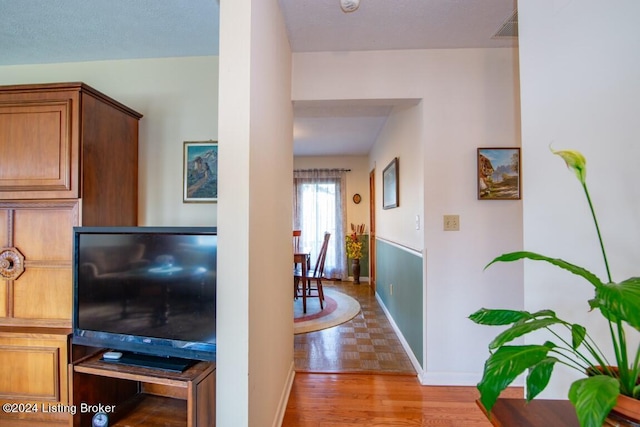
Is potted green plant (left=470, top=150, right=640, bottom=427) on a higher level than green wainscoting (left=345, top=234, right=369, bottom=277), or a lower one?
higher

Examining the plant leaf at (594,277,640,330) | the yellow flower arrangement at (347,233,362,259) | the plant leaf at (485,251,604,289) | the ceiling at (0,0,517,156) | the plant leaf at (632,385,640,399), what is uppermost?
the ceiling at (0,0,517,156)

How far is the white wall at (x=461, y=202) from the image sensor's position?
6.79ft

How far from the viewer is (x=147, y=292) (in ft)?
4.33

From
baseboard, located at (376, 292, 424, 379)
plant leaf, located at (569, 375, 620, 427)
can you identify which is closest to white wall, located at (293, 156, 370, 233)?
baseboard, located at (376, 292, 424, 379)

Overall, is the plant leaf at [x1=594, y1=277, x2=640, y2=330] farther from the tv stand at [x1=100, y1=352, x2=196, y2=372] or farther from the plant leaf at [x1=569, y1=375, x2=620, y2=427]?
the tv stand at [x1=100, y1=352, x2=196, y2=372]

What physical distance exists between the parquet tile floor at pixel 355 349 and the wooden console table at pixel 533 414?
5.27ft

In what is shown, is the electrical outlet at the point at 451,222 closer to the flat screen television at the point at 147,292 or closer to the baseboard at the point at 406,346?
the baseboard at the point at 406,346

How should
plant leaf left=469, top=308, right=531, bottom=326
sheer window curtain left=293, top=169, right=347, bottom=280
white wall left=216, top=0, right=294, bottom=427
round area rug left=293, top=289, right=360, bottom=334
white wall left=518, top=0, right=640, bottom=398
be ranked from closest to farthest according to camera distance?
plant leaf left=469, top=308, right=531, bottom=326 < white wall left=518, top=0, right=640, bottom=398 < white wall left=216, top=0, right=294, bottom=427 < round area rug left=293, top=289, right=360, bottom=334 < sheer window curtain left=293, top=169, right=347, bottom=280

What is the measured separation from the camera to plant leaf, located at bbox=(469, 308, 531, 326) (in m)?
0.69

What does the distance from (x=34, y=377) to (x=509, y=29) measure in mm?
3565

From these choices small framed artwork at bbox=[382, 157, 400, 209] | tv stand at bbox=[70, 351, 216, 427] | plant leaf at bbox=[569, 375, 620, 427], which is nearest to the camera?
plant leaf at bbox=[569, 375, 620, 427]

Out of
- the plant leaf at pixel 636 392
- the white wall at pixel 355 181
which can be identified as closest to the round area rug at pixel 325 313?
the white wall at pixel 355 181

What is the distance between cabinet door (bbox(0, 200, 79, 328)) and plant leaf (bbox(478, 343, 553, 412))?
2.03 m

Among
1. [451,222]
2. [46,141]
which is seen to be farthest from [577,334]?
[46,141]
